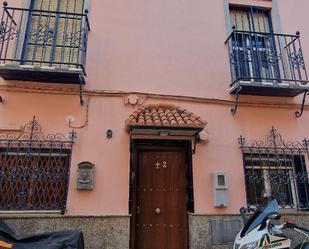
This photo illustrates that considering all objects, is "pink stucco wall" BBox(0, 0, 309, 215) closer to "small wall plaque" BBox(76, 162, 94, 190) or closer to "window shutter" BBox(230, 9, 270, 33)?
"small wall plaque" BBox(76, 162, 94, 190)

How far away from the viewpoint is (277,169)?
19.1ft

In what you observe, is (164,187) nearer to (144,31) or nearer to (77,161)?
(77,161)

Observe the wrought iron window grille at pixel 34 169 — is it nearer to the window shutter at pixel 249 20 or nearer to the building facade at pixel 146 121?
the building facade at pixel 146 121

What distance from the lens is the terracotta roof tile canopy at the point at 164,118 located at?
16.0ft

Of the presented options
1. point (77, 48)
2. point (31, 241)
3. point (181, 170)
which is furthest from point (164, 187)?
point (77, 48)

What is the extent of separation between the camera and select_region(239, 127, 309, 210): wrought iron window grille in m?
5.66

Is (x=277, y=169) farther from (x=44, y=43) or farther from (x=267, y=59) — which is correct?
(x=44, y=43)

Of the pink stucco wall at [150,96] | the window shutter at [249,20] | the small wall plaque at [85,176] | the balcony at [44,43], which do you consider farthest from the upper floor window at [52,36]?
the window shutter at [249,20]

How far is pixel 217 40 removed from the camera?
635cm

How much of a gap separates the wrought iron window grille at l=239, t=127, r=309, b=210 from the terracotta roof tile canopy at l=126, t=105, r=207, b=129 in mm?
1337

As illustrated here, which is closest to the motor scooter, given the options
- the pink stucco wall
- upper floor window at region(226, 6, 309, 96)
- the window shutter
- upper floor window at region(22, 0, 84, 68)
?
the pink stucco wall

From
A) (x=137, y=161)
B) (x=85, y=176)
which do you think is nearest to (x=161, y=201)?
(x=137, y=161)

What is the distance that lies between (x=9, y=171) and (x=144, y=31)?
3987 mm

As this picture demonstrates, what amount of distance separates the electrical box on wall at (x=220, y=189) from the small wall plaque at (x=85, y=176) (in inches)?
92.7
